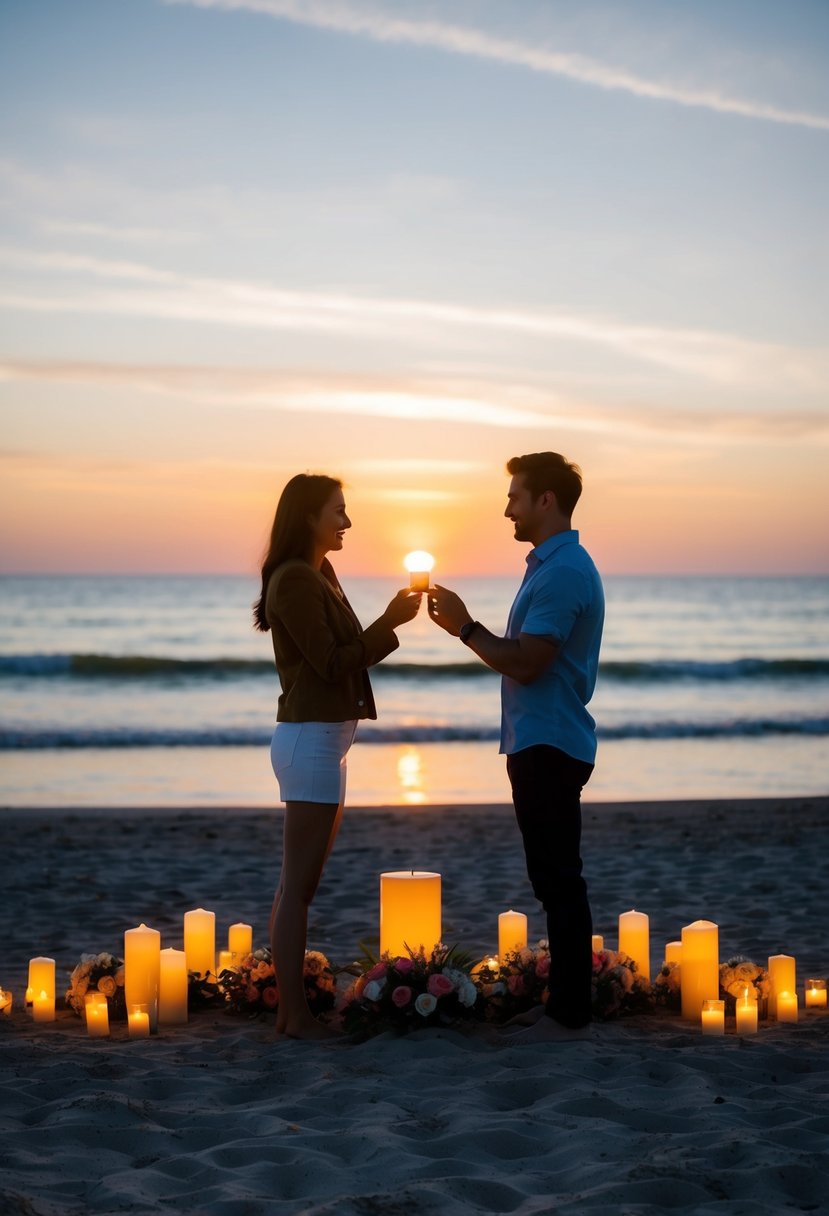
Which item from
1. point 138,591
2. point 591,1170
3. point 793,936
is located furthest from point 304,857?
point 138,591

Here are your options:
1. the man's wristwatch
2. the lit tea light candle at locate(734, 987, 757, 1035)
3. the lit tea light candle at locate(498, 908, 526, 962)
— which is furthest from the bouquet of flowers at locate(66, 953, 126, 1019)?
the lit tea light candle at locate(734, 987, 757, 1035)

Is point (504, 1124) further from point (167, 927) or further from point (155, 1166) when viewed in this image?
point (167, 927)

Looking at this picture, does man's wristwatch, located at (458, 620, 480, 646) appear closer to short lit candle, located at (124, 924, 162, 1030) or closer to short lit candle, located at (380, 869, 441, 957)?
short lit candle, located at (380, 869, 441, 957)

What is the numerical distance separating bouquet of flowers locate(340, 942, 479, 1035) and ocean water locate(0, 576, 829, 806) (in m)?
7.10

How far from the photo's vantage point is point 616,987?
16.5ft

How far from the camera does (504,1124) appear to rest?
3.71m

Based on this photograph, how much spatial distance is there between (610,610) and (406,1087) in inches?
1959

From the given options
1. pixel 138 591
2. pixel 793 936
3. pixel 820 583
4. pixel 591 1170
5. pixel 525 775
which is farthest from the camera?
pixel 820 583

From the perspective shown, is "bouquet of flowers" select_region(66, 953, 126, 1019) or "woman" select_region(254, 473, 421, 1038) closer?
"woman" select_region(254, 473, 421, 1038)

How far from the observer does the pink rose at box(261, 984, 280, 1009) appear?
512cm

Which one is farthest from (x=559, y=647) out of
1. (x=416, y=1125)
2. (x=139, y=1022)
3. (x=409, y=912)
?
(x=139, y=1022)

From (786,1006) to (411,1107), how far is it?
191cm

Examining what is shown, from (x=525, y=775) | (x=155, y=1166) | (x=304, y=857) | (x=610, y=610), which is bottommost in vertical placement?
(x=155, y=1166)

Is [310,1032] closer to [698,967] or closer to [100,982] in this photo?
[100,982]
